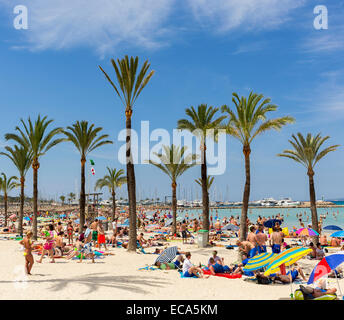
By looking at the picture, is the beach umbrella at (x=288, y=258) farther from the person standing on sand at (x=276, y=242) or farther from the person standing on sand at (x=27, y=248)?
the person standing on sand at (x=27, y=248)

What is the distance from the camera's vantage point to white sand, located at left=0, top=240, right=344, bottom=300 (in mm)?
8039

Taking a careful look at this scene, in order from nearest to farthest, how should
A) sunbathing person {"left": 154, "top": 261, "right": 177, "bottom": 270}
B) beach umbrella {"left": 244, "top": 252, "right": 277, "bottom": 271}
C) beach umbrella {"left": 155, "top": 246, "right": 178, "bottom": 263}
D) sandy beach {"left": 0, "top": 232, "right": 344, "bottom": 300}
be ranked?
sandy beach {"left": 0, "top": 232, "right": 344, "bottom": 300} < beach umbrella {"left": 244, "top": 252, "right": 277, "bottom": 271} < sunbathing person {"left": 154, "top": 261, "right": 177, "bottom": 270} < beach umbrella {"left": 155, "top": 246, "right": 178, "bottom": 263}

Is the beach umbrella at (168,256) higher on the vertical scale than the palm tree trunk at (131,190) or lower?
lower

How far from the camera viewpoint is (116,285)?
9031 mm

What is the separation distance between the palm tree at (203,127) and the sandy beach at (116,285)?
28.6 feet

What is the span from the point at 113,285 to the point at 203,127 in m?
14.2

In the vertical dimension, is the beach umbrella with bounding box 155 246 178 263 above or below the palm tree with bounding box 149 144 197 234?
below

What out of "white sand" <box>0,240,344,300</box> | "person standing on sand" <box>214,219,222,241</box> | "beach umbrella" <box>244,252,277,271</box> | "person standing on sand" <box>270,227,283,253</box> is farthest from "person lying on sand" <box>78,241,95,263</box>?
"person standing on sand" <box>214,219,222,241</box>

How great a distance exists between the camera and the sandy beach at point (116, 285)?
802cm

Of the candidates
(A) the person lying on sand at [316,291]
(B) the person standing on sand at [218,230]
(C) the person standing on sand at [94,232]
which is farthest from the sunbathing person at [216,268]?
(B) the person standing on sand at [218,230]

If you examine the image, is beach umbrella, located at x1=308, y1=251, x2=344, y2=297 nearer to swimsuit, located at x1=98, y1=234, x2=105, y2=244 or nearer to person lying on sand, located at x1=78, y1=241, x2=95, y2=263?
person lying on sand, located at x1=78, y1=241, x2=95, y2=263

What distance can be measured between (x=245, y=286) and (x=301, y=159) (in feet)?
49.2
